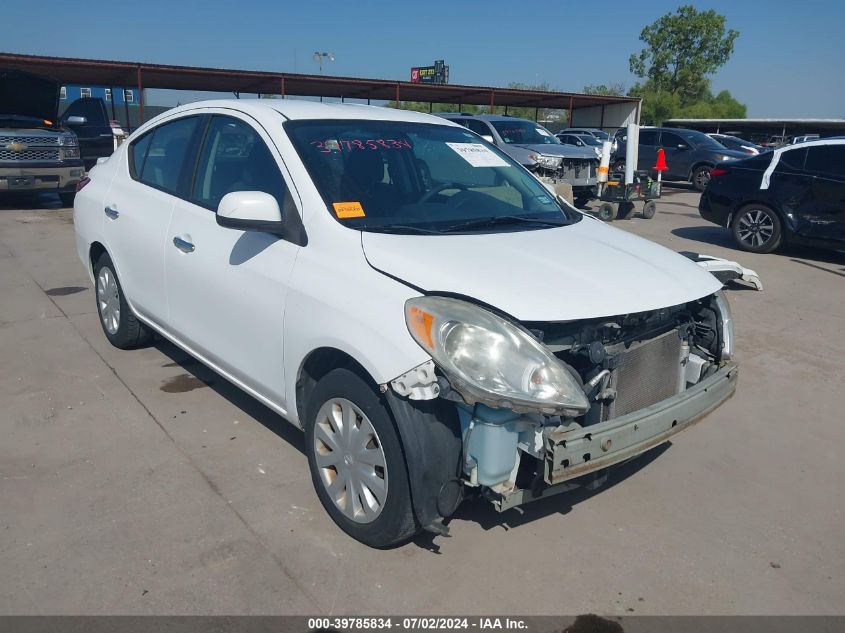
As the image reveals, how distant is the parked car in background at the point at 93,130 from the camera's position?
48.9 feet

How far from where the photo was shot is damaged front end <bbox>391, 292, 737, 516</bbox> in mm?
2502

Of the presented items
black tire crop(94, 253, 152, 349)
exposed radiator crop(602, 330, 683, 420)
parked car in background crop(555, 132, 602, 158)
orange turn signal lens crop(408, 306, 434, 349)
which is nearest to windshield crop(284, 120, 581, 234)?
orange turn signal lens crop(408, 306, 434, 349)

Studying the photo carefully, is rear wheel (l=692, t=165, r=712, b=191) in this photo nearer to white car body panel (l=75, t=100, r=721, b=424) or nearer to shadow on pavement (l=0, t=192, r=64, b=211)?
shadow on pavement (l=0, t=192, r=64, b=211)

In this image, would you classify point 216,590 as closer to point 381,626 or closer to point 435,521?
point 381,626

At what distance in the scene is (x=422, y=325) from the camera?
257cm

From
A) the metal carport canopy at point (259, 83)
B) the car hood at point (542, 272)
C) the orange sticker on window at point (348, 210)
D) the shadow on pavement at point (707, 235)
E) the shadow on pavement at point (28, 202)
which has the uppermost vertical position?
the metal carport canopy at point (259, 83)

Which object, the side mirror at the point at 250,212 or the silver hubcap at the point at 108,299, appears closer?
the side mirror at the point at 250,212

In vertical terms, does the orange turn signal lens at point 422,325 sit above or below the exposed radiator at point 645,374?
above

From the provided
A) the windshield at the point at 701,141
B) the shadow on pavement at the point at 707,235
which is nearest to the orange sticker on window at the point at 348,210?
the shadow on pavement at the point at 707,235

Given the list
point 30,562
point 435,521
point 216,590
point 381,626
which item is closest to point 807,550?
point 435,521

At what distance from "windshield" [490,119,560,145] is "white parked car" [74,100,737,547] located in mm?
10405

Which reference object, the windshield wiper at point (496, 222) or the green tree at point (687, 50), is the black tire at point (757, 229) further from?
the green tree at point (687, 50)

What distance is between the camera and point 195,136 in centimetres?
410

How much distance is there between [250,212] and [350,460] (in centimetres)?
116
